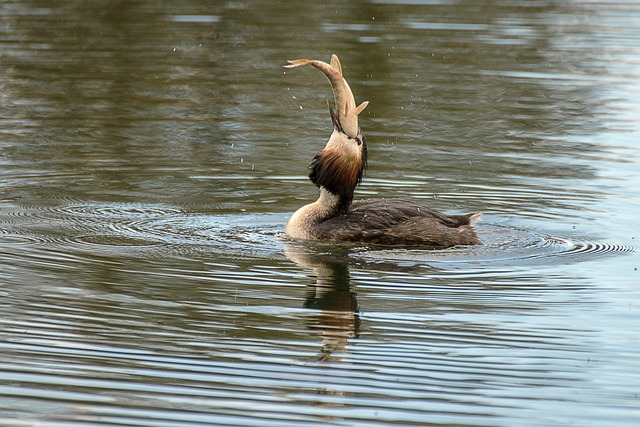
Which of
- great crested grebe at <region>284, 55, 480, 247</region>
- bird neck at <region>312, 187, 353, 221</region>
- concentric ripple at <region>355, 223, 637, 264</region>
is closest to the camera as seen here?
concentric ripple at <region>355, 223, 637, 264</region>

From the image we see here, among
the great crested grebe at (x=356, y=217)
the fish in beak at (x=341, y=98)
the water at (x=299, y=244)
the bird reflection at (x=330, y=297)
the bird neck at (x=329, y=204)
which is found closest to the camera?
the water at (x=299, y=244)

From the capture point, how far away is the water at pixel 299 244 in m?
7.14

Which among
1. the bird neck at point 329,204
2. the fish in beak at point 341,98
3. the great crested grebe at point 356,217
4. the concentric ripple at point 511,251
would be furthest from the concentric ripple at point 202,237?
the fish in beak at point 341,98

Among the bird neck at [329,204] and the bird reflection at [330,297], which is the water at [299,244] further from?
the bird neck at [329,204]

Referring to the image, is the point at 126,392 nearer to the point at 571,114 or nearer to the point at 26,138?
the point at 26,138

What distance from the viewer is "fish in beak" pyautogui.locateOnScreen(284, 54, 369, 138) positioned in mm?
10094

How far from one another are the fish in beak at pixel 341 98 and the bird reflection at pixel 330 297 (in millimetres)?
1068

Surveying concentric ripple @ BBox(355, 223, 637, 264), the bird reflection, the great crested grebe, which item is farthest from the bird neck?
concentric ripple @ BBox(355, 223, 637, 264)

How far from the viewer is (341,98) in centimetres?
1040

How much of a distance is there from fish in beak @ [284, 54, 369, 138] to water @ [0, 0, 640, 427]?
1.05m

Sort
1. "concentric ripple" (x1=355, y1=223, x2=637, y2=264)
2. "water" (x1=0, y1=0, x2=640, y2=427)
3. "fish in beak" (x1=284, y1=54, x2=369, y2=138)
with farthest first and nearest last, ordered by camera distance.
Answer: "concentric ripple" (x1=355, y1=223, x2=637, y2=264) → "fish in beak" (x1=284, y1=54, x2=369, y2=138) → "water" (x1=0, y1=0, x2=640, y2=427)

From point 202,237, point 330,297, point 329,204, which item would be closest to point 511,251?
point 329,204

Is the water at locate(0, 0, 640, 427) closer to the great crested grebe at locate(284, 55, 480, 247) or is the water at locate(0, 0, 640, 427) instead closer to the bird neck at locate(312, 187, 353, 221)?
the great crested grebe at locate(284, 55, 480, 247)

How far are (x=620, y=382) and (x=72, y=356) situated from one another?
328 cm
